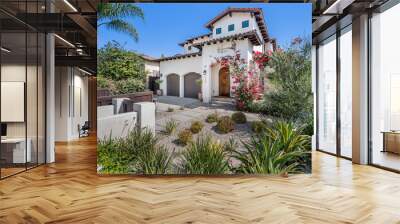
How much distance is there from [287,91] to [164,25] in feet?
7.30

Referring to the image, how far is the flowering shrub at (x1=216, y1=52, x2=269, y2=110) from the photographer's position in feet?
19.0

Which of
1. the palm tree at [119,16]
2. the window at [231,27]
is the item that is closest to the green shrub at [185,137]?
the palm tree at [119,16]

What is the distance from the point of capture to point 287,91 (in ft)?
19.0

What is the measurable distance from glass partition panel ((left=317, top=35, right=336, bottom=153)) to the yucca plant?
3372mm

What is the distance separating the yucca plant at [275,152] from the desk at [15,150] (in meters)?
3.59

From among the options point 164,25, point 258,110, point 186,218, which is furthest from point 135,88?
point 186,218

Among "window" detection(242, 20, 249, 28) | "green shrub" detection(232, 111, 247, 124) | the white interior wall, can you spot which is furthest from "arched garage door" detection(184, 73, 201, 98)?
the white interior wall

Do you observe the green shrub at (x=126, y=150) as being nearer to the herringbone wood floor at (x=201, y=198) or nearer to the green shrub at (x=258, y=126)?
the herringbone wood floor at (x=201, y=198)

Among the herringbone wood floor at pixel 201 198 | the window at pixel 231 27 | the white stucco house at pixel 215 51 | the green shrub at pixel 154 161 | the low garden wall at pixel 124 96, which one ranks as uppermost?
the window at pixel 231 27

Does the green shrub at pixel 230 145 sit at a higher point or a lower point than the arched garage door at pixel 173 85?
lower

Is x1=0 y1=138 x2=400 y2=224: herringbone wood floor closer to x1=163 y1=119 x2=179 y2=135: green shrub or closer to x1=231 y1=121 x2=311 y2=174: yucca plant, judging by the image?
x1=231 y1=121 x2=311 y2=174: yucca plant

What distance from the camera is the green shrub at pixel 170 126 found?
229 inches

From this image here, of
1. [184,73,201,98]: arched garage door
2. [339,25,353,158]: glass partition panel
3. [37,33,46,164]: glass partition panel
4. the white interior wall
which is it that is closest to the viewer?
[184,73,201,98]: arched garage door

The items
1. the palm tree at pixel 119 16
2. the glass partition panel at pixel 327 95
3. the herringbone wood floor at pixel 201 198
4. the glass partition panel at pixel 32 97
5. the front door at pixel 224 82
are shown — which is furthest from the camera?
the glass partition panel at pixel 327 95
